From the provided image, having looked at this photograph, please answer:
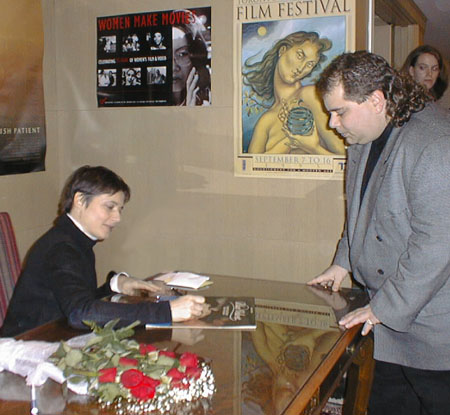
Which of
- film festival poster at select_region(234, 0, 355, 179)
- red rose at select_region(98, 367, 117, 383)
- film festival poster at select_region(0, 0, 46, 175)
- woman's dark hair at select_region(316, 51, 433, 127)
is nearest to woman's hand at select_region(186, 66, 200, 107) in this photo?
film festival poster at select_region(234, 0, 355, 179)

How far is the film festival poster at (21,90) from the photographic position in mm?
2867

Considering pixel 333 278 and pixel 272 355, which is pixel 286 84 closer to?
pixel 333 278

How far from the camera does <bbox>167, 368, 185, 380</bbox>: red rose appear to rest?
3.99ft

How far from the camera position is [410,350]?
179 centimetres

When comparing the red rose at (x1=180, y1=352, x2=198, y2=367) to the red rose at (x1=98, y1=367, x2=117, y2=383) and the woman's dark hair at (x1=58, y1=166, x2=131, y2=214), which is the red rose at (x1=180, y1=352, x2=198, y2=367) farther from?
the woman's dark hair at (x1=58, y1=166, x2=131, y2=214)

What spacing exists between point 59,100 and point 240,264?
1.40m

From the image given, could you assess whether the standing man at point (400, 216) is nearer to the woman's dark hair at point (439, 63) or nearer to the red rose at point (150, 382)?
the red rose at point (150, 382)

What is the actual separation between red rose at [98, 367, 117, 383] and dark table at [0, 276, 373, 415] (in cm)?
6

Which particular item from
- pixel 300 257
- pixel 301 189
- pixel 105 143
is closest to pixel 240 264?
pixel 300 257

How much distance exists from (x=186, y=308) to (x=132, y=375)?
1.75 feet

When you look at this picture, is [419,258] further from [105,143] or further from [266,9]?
[105,143]

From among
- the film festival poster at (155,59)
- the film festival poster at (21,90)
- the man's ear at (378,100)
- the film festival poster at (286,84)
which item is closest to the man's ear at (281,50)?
the film festival poster at (286,84)

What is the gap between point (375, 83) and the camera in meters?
1.71

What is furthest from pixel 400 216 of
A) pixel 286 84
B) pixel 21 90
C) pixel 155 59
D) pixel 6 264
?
pixel 21 90
